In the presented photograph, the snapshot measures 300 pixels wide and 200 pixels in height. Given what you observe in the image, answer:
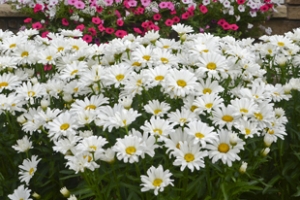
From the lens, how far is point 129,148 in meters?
1.90

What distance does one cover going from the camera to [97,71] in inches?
89.9

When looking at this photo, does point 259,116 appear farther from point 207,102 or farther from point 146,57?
point 146,57

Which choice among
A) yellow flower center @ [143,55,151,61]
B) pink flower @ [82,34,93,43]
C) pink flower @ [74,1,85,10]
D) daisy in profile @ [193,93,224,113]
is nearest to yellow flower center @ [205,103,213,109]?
daisy in profile @ [193,93,224,113]

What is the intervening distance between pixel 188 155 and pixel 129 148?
0.23 m

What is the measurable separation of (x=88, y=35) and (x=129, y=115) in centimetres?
304

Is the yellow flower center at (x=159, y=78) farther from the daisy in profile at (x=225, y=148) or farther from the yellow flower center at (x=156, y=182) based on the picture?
the yellow flower center at (x=156, y=182)

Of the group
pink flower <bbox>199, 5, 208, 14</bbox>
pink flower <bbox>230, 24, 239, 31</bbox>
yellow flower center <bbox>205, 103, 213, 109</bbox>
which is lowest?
pink flower <bbox>230, 24, 239, 31</bbox>

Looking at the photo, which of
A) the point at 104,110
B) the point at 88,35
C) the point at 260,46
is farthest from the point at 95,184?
the point at 88,35

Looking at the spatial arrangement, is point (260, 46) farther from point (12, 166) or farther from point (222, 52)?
point (12, 166)

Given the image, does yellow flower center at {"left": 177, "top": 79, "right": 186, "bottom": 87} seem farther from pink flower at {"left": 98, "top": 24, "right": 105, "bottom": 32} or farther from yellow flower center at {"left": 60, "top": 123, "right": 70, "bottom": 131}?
pink flower at {"left": 98, "top": 24, "right": 105, "bottom": 32}

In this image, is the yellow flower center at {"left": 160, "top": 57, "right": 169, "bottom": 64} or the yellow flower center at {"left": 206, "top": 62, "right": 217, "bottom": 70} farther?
the yellow flower center at {"left": 160, "top": 57, "right": 169, "bottom": 64}

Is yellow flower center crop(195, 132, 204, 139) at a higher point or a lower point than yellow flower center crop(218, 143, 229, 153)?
higher

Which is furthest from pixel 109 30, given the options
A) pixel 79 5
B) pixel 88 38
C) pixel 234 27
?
pixel 234 27

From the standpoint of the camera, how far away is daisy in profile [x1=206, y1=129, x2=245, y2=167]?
1.94 meters
